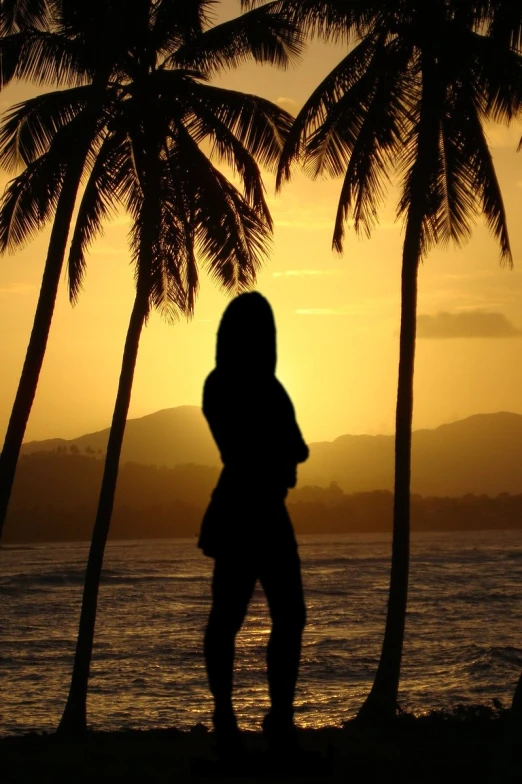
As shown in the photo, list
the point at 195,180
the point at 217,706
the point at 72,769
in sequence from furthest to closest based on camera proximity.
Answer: the point at 195,180 → the point at 72,769 → the point at 217,706

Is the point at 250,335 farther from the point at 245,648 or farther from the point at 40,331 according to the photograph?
the point at 245,648

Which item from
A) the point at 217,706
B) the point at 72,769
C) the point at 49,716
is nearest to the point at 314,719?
the point at 49,716

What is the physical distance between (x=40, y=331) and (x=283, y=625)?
39.6 feet

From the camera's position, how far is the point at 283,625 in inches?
149

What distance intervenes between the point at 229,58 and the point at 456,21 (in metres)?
3.58

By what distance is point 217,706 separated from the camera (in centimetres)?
386

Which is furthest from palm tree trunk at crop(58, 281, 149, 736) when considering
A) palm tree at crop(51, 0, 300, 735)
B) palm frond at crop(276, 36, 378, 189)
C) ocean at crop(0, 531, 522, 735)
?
ocean at crop(0, 531, 522, 735)

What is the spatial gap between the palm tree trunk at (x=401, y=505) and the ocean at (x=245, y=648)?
885cm

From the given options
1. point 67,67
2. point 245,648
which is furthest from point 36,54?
point 245,648

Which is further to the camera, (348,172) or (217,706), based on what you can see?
(348,172)

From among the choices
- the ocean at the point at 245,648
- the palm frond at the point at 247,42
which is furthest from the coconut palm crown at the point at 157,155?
the ocean at the point at 245,648

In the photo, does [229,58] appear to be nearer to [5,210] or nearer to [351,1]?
[351,1]

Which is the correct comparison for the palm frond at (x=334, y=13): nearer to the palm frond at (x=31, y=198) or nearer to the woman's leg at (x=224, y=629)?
the palm frond at (x=31, y=198)

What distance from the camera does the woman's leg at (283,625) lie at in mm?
3688
